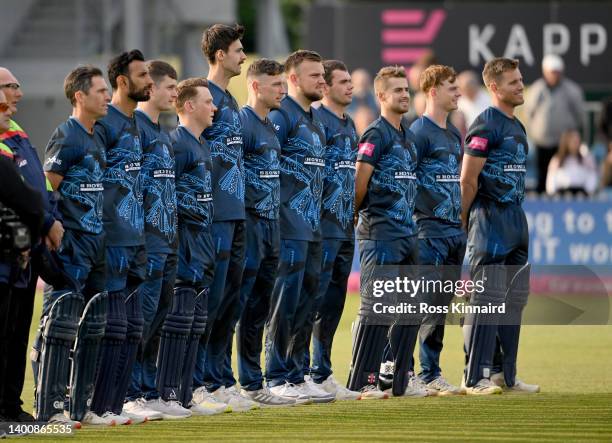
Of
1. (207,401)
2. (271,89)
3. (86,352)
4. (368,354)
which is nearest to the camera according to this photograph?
(86,352)

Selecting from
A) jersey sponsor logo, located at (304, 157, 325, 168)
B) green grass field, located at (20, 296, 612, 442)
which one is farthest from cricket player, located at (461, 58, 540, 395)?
jersey sponsor logo, located at (304, 157, 325, 168)

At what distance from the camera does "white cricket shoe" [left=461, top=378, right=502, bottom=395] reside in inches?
453

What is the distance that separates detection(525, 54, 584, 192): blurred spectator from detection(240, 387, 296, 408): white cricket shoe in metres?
11.4

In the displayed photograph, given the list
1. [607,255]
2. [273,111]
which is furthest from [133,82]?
[607,255]

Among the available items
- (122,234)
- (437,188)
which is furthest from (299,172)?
(122,234)

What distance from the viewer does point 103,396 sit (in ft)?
31.2

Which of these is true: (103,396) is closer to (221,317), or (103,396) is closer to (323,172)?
(221,317)

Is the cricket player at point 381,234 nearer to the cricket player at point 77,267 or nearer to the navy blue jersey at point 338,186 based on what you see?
the navy blue jersey at point 338,186

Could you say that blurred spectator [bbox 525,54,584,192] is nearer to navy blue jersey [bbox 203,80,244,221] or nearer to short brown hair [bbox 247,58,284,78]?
short brown hair [bbox 247,58,284,78]

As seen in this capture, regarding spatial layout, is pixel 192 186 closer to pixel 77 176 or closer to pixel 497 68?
pixel 77 176

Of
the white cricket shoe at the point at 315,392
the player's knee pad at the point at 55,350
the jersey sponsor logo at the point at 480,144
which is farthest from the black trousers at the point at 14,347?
the jersey sponsor logo at the point at 480,144

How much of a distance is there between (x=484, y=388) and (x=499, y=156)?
5.70ft

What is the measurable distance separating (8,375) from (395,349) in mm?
3201

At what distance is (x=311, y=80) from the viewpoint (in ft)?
37.0
